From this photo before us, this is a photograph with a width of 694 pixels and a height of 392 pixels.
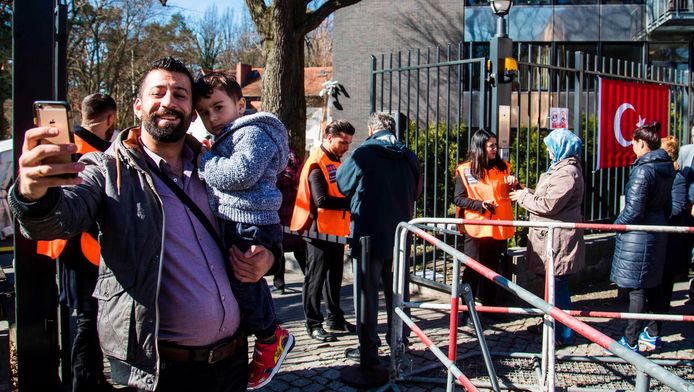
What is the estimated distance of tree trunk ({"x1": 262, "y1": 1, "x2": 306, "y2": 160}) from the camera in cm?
871

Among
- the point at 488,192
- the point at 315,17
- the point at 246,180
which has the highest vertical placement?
the point at 315,17

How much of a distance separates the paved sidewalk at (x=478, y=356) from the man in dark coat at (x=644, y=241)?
0.97ft

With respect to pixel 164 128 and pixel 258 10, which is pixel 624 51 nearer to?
pixel 258 10

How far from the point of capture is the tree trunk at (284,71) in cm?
871

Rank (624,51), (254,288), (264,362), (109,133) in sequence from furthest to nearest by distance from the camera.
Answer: (624,51) < (109,133) < (264,362) < (254,288)

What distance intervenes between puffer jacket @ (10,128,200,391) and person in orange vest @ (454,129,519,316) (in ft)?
14.1

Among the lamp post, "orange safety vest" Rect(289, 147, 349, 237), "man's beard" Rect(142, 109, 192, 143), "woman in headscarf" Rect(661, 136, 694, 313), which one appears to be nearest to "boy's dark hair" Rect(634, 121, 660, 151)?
"woman in headscarf" Rect(661, 136, 694, 313)

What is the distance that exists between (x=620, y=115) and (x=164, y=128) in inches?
299

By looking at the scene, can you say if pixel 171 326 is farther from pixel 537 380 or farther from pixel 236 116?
pixel 537 380

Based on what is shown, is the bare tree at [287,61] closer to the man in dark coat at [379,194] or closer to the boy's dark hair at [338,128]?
the boy's dark hair at [338,128]

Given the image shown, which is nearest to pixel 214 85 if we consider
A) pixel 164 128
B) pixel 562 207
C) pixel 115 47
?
pixel 164 128

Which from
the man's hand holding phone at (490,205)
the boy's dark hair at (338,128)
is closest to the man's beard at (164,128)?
the boy's dark hair at (338,128)

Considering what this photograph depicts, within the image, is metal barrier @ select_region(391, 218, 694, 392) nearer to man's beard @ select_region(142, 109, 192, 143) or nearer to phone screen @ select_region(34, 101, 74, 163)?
man's beard @ select_region(142, 109, 192, 143)

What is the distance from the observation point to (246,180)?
2316 millimetres
